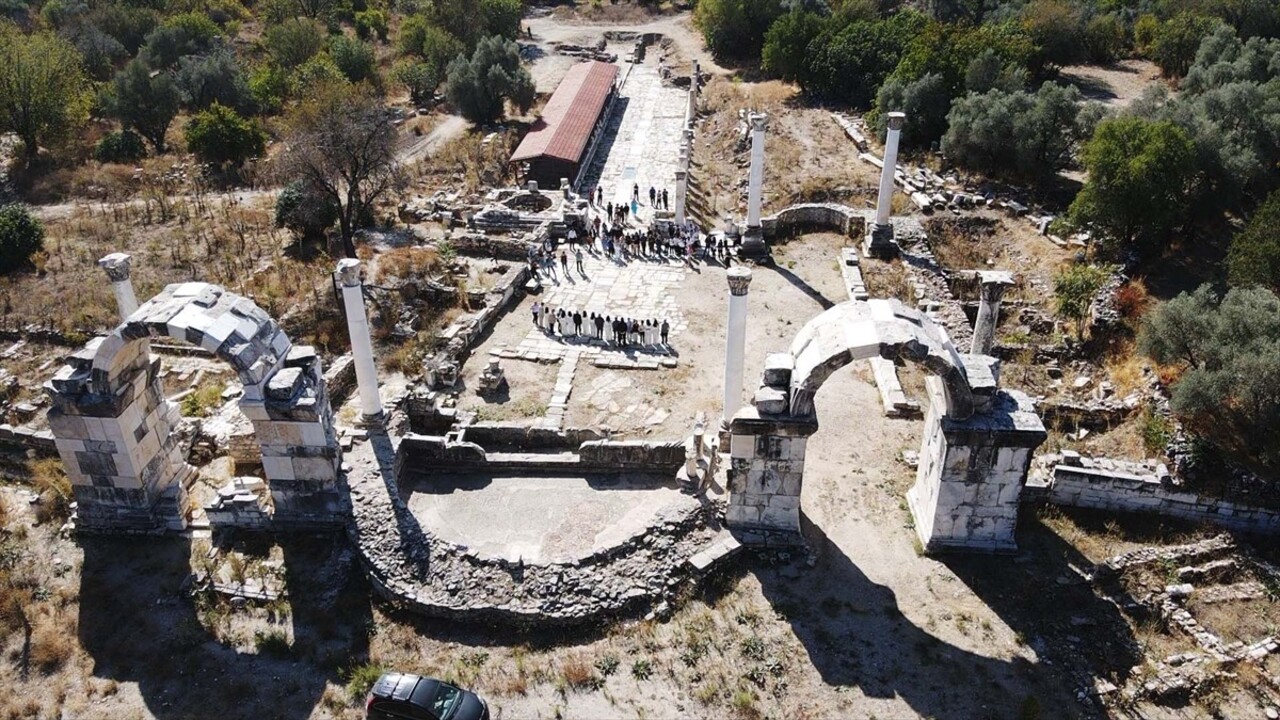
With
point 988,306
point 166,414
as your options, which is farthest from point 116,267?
point 988,306

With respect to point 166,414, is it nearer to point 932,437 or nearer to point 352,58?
point 932,437

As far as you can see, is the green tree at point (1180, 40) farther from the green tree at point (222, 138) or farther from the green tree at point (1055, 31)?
the green tree at point (222, 138)

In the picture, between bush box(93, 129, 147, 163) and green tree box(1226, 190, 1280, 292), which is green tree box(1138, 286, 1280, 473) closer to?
green tree box(1226, 190, 1280, 292)

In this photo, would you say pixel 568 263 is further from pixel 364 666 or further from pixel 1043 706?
pixel 1043 706

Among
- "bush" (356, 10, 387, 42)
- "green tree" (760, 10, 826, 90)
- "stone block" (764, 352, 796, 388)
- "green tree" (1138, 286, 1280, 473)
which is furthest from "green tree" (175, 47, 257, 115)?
"green tree" (1138, 286, 1280, 473)

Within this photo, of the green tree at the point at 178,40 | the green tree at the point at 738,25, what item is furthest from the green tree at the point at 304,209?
the green tree at the point at 738,25

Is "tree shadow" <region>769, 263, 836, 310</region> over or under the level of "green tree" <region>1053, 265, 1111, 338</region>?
under
